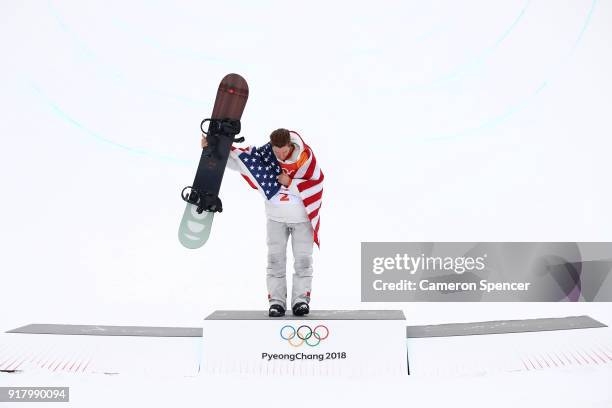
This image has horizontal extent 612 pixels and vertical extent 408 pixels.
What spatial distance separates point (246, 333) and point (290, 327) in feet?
0.72

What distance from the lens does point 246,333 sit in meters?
3.82

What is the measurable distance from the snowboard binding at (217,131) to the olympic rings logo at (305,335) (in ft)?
3.23

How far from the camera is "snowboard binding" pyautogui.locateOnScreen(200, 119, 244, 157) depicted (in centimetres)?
393

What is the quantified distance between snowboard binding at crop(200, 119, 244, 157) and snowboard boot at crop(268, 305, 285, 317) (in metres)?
0.85

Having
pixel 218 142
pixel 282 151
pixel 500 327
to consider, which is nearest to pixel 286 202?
pixel 282 151

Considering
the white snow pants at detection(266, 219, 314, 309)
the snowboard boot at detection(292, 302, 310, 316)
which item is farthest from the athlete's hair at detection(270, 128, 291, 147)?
the snowboard boot at detection(292, 302, 310, 316)

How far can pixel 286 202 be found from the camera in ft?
13.1

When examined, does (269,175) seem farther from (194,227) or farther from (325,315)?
(325,315)

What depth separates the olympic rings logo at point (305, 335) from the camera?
3809mm

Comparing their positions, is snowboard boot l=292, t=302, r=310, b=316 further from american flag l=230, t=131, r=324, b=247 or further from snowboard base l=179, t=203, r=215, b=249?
snowboard base l=179, t=203, r=215, b=249

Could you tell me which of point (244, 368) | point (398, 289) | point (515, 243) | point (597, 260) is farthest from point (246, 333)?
point (597, 260)

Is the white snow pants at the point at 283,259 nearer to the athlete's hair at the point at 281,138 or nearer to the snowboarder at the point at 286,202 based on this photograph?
the snowboarder at the point at 286,202

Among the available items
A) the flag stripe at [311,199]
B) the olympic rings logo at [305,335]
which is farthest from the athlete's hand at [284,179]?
the olympic rings logo at [305,335]

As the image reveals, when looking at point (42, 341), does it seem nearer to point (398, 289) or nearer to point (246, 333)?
point (246, 333)
